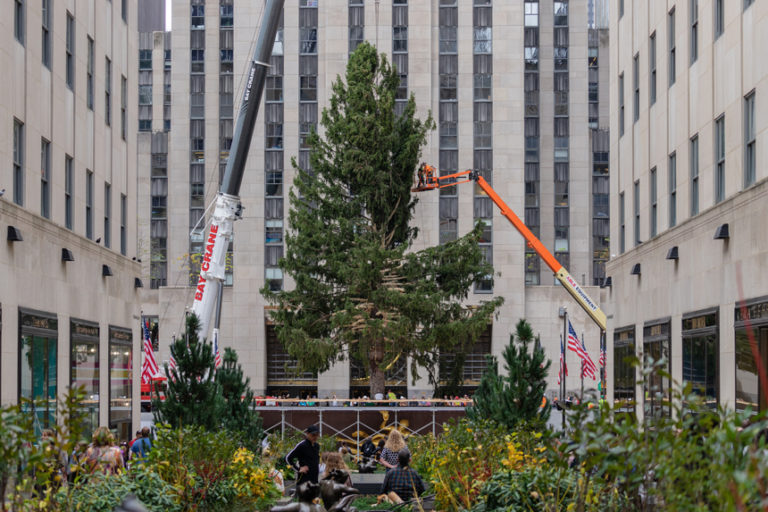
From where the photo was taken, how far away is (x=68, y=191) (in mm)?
29688

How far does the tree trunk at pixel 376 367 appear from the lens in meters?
48.1

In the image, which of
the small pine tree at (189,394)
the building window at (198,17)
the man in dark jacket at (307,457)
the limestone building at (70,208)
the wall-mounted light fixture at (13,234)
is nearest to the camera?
the man in dark jacket at (307,457)

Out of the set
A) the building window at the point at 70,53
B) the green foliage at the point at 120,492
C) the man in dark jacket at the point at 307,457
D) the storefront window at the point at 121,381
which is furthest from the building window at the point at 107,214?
the green foliage at the point at 120,492

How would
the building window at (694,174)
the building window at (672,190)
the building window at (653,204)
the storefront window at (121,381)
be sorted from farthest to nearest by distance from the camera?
1. the storefront window at (121,381)
2. the building window at (653,204)
3. the building window at (672,190)
4. the building window at (694,174)

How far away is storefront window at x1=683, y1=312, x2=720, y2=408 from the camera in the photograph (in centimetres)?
2423

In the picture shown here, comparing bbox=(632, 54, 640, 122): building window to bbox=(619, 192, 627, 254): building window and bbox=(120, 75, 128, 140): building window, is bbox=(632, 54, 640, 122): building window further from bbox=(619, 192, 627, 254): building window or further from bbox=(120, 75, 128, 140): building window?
bbox=(120, 75, 128, 140): building window

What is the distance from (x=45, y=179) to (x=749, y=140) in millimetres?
16759

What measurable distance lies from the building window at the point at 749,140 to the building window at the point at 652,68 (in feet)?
29.0

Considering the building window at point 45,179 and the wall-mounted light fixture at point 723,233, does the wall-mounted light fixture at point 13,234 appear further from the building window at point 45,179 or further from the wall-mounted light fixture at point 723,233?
the wall-mounted light fixture at point 723,233

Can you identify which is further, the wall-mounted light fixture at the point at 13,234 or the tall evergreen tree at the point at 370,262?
the tall evergreen tree at the point at 370,262

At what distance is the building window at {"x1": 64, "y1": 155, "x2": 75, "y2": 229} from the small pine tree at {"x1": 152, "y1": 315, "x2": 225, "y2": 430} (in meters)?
11.2

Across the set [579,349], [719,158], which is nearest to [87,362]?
[719,158]

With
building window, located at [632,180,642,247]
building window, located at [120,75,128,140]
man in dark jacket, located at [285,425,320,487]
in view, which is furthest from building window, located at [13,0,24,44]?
building window, located at [632,180,642,247]

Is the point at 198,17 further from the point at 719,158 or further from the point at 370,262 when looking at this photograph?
the point at 719,158
